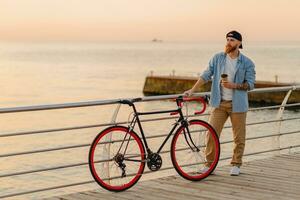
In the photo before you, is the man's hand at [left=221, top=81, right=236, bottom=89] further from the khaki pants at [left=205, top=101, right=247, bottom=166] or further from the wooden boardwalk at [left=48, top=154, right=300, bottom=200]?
the wooden boardwalk at [left=48, top=154, right=300, bottom=200]

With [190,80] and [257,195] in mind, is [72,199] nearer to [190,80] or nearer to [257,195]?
[257,195]

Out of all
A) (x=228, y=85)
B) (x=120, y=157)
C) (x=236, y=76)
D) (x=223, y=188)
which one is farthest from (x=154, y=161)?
(x=236, y=76)

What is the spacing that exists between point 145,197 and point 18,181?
16286 millimetres

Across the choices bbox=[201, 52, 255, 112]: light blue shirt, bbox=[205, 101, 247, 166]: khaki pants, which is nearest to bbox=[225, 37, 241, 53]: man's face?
bbox=[201, 52, 255, 112]: light blue shirt

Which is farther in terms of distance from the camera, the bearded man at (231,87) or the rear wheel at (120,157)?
the bearded man at (231,87)

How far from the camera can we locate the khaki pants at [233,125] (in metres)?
7.80

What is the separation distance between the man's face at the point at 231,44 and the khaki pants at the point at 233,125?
2.12ft

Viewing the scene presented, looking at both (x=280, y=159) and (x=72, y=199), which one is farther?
(x=280, y=159)

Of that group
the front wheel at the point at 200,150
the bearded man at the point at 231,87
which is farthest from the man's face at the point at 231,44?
the front wheel at the point at 200,150

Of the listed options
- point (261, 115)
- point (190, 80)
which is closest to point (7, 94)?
point (190, 80)

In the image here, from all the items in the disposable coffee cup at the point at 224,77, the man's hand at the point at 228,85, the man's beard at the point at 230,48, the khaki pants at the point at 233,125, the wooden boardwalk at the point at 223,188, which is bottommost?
the wooden boardwalk at the point at 223,188

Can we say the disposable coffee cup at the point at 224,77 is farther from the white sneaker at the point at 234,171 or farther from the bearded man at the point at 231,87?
the white sneaker at the point at 234,171

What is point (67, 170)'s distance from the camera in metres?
23.6

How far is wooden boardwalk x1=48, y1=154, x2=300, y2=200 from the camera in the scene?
22.6 ft
